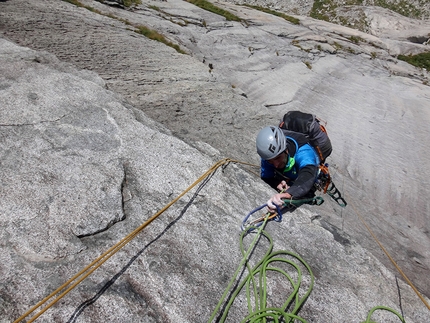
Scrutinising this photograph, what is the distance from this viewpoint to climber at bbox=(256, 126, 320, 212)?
455cm

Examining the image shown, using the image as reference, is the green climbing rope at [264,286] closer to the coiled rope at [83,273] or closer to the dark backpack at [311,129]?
the coiled rope at [83,273]

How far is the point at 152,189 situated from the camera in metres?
4.82


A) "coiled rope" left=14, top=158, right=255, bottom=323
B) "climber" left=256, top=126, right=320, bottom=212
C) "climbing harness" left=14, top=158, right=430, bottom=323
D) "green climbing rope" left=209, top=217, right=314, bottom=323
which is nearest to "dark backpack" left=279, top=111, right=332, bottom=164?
"climber" left=256, top=126, right=320, bottom=212

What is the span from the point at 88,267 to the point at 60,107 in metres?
3.48

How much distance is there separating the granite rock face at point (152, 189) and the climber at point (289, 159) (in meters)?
0.56

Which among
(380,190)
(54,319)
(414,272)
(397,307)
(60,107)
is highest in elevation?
(60,107)

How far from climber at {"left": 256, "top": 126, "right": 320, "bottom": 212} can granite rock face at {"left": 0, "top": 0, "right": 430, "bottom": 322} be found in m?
0.56

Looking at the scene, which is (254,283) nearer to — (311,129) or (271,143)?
(271,143)

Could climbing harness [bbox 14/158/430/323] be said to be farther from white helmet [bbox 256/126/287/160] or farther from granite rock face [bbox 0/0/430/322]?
white helmet [bbox 256/126/287/160]

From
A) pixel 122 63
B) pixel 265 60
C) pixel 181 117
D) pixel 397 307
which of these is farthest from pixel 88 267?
pixel 265 60

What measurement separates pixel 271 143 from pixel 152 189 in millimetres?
1856

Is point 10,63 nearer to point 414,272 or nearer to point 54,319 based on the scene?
point 54,319

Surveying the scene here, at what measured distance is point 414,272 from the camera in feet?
18.1

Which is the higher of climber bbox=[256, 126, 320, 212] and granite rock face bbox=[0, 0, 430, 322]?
climber bbox=[256, 126, 320, 212]
